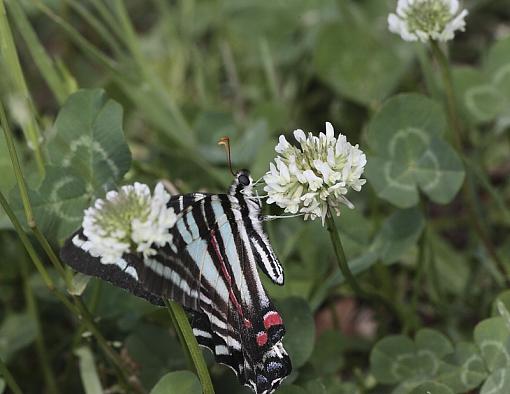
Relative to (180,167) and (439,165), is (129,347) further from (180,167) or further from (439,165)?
(439,165)

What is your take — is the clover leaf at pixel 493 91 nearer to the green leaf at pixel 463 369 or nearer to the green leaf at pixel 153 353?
the green leaf at pixel 463 369

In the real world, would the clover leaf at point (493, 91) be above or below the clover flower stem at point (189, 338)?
above

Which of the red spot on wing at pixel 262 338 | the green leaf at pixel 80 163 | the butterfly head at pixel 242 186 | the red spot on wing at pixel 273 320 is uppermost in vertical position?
the green leaf at pixel 80 163

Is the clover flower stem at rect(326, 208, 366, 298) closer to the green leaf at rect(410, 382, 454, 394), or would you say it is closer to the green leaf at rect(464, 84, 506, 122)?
the green leaf at rect(410, 382, 454, 394)

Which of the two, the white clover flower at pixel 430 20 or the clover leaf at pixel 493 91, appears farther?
the clover leaf at pixel 493 91

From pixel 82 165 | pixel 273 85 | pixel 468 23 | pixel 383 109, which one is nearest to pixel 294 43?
pixel 273 85

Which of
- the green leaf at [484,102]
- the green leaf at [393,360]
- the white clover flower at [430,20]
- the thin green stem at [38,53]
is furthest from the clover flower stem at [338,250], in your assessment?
the thin green stem at [38,53]

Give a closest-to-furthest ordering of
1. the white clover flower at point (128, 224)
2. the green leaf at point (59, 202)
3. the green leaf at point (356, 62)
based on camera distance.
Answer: the white clover flower at point (128, 224), the green leaf at point (59, 202), the green leaf at point (356, 62)
